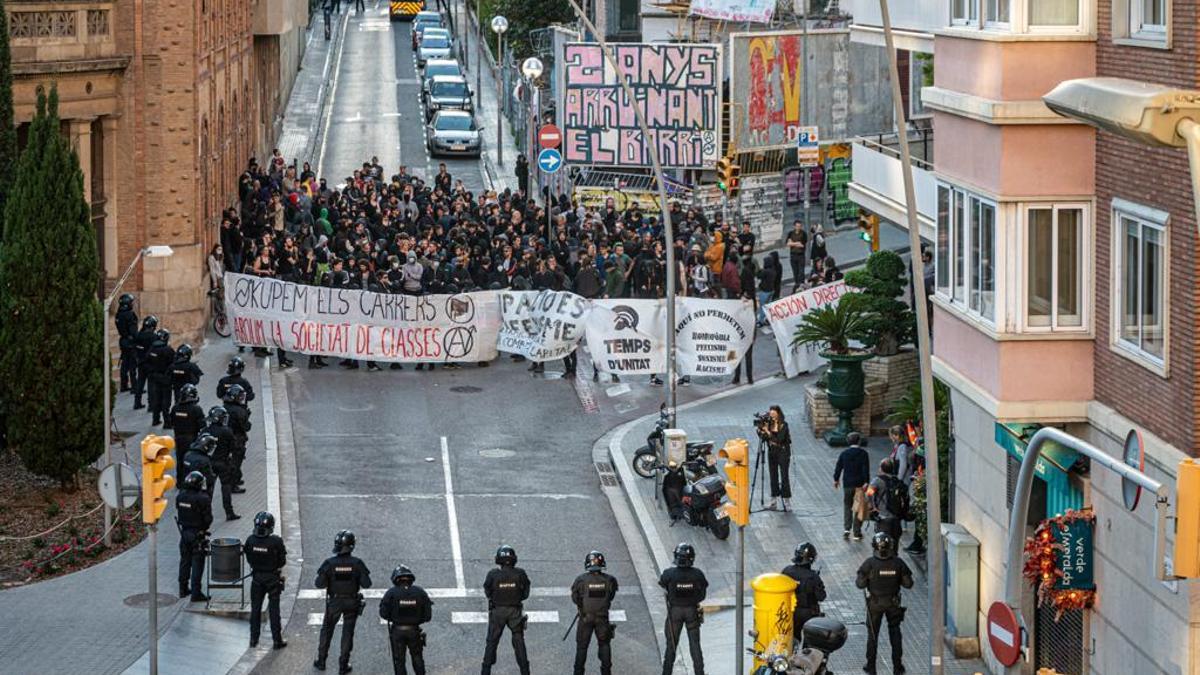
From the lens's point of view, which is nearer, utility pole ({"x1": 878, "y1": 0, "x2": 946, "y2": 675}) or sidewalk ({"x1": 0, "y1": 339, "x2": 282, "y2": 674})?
utility pole ({"x1": 878, "y1": 0, "x2": 946, "y2": 675})

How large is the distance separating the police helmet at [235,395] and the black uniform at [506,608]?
7564 millimetres

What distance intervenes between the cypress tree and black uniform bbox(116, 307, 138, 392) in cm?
570

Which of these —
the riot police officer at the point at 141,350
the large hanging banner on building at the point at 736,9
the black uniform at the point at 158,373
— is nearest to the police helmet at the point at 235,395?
the black uniform at the point at 158,373

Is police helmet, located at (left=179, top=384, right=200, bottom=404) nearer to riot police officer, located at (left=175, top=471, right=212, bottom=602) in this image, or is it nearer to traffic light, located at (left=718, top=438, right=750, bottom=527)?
riot police officer, located at (left=175, top=471, right=212, bottom=602)

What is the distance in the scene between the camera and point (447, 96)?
77.1 metres

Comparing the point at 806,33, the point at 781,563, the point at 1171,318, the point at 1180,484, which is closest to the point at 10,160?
the point at 781,563

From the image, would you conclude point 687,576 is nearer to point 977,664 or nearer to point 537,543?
point 977,664

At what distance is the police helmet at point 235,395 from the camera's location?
93.9 ft

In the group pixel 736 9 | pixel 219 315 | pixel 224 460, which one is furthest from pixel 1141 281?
pixel 736 9

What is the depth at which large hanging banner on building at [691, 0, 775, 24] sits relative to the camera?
5712 centimetres

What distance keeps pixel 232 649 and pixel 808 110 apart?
33.6 m

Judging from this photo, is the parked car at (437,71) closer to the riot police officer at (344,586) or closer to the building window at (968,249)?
the building window at (968,249)

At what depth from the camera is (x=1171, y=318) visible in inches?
725

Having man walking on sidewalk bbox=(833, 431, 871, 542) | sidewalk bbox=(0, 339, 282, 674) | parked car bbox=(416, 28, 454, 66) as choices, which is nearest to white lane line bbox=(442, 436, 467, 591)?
sidewalk bbox=(0, 339, 282, 674)
